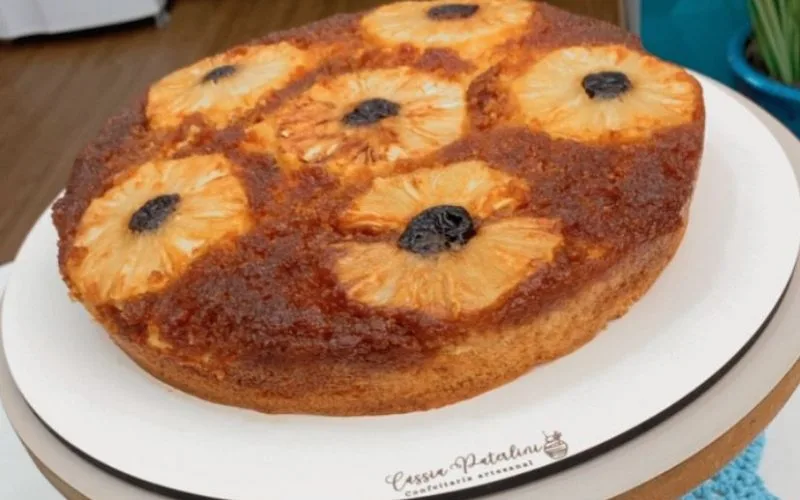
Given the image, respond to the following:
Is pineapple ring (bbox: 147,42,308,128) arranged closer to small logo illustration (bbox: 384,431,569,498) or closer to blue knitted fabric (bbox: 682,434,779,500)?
small logo illustration (bbox: 384,431,569,498)

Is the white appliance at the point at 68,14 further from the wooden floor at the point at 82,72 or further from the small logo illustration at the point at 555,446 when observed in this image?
the small logo illustration at the point at 555,446

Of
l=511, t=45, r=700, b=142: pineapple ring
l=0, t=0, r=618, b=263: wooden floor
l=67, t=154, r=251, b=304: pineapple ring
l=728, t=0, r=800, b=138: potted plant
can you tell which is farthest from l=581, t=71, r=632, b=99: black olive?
l=0, t=0, r=618, b=263: wooden floor

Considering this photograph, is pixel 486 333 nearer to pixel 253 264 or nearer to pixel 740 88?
pixel 253 264

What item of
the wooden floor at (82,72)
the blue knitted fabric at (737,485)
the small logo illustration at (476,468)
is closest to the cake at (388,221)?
the small logo illustration at (476,468)

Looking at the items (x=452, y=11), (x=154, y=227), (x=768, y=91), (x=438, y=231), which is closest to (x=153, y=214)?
(x=154, y=227)

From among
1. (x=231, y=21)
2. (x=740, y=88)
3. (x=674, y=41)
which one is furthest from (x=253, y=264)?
(x=231, y=21)

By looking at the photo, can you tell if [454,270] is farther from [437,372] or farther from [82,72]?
[82,72]
